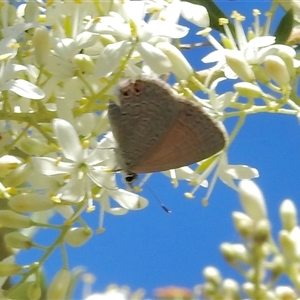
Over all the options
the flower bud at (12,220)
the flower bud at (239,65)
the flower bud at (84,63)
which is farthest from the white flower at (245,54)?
the flower bud at (12,220)

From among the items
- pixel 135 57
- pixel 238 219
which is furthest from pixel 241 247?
pixel 135 57

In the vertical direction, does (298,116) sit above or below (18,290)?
above

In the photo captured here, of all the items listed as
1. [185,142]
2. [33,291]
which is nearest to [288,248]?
[185,142]

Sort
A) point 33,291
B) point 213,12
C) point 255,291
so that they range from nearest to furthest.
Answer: point 255,291
point 33,291
point 213,12

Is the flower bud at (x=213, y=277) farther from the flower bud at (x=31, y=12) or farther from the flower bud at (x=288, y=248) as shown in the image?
the flower bud at (x=31, y=12)

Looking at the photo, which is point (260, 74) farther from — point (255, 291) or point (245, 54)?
point (255, 291)

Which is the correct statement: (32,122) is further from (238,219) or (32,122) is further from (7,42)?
(238,219)

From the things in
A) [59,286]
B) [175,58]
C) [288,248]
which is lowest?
[59,286]
